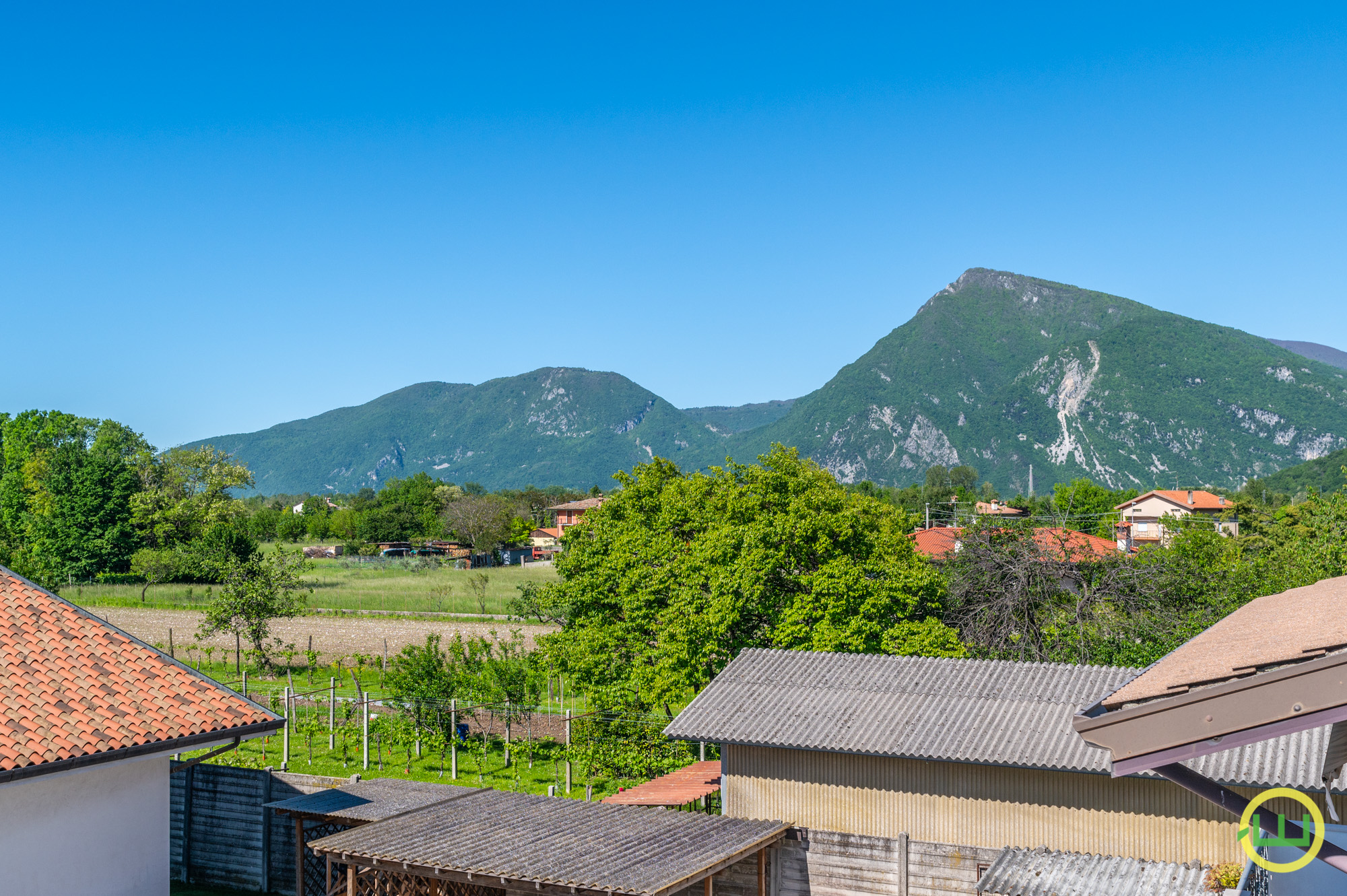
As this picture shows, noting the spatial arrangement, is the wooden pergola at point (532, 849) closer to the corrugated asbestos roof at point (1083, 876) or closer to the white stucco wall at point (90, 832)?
the white stucco wall at point (90, 832)

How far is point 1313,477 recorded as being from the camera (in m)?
137

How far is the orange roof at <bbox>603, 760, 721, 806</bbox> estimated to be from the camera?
50.7ft

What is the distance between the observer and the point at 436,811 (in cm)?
1366

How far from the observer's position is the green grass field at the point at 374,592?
5450 centimetres

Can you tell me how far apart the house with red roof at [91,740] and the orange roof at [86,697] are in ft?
0.04

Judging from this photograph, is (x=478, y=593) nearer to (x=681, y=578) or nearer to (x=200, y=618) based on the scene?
(x=200, y=618)

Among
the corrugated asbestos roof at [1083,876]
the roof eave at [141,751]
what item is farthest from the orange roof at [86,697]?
the corrugated asbestos roof at [1083,876]

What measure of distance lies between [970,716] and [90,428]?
9231cm

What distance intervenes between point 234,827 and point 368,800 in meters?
3.23

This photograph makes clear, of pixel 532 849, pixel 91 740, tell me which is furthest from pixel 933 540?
pixel 91 740

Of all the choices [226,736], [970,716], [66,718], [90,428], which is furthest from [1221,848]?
[90,428]

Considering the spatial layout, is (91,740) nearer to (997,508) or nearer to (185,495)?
(185,495)

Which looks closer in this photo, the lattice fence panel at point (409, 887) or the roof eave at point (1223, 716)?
the roof eave at point (1223, 716)

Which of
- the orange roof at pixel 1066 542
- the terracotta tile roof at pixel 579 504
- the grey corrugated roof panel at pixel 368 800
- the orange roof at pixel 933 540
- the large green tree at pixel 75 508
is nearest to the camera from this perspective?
the grey corrugated roof panel at pixel 368 800
